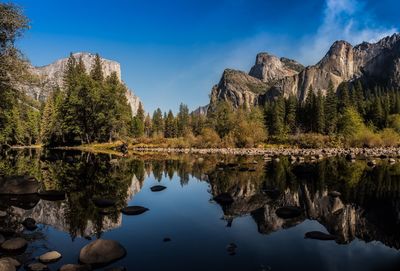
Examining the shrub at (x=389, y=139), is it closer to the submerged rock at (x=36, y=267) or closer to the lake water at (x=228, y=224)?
the lake water at (x=228, y=224)

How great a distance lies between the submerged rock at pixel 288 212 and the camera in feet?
41.4

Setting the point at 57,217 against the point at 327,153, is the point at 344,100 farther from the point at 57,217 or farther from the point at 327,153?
the point at 57,217

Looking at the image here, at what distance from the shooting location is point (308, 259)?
8.52 metres

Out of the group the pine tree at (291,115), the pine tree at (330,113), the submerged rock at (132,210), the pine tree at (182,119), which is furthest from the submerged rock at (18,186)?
the pine tree at (182,119)

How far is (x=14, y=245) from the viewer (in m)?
8.71

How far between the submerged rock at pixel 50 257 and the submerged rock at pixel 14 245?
1.10 metres

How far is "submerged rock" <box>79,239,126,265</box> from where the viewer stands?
8000mm

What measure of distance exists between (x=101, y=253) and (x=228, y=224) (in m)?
5.07

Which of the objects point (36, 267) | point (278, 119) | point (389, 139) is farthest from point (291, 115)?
point (36, 267)

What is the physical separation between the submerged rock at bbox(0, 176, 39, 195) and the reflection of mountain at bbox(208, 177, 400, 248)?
9.49 meters

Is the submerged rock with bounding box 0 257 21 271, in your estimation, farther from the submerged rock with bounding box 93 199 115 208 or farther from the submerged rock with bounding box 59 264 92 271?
the submerged rock with bounding box 93 199 115 208

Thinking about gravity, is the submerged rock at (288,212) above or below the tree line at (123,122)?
below

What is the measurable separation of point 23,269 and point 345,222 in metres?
10.4

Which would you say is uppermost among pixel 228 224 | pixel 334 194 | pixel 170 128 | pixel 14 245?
pixel 170 128
